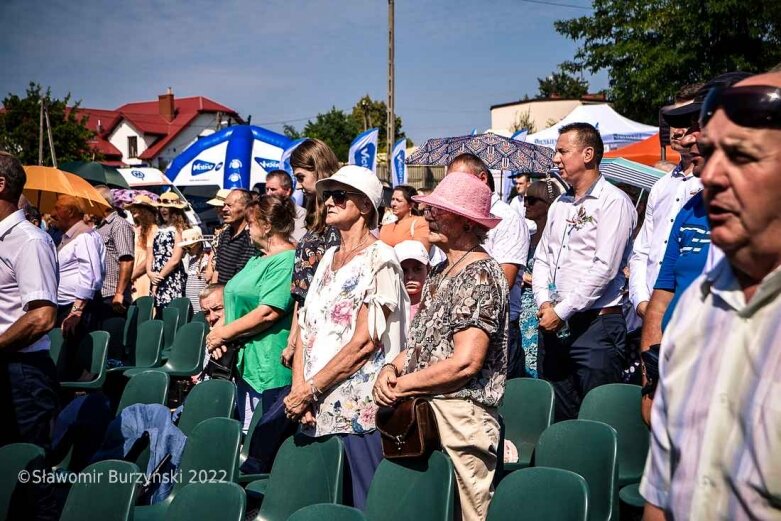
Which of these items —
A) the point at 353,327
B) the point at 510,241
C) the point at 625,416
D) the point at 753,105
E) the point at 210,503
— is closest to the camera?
the point at 753,105

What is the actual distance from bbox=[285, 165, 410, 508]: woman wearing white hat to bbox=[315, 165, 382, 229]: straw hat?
0.83 feet

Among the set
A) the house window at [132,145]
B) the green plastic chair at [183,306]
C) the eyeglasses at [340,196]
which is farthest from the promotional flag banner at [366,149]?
the house window at [132,145]

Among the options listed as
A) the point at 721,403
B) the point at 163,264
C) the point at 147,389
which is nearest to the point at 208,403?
the point at 147,389

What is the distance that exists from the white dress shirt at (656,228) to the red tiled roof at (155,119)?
62237 millimetres

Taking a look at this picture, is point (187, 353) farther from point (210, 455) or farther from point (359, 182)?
point (359, 182)

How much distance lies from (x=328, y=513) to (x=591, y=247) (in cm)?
246

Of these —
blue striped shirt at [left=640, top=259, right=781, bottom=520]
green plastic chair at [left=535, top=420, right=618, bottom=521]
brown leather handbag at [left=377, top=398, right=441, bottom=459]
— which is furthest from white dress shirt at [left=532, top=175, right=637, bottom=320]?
blue striped shirt at [left=640, top=259, right=781, bottom=520]

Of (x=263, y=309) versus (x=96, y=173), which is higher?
(x=96, y=173)

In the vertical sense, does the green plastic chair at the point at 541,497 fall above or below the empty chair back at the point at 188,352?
above

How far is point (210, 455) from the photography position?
3707 millimetres

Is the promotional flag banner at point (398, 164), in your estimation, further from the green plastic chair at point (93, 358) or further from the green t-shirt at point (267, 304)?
the green t-shirt at point (267, 304)

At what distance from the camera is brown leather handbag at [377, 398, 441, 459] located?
9.59 feet

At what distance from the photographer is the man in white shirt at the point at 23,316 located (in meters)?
3.62

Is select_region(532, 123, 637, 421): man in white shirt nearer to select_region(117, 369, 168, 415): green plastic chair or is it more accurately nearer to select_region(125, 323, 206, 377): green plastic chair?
select_region(117, 369, 168, 415): green plastic chair
